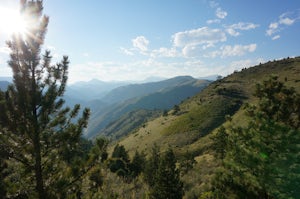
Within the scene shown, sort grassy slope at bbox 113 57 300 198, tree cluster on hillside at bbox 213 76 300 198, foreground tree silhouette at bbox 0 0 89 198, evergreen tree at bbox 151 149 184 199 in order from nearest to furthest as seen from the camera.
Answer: foreground tree silhouette at bbox 0 0 89 198 → tree cluster on hillside at bbox 213 76 300 198 → evergreen tree at bbox 151 149 184 199 → grassy slope at bbox 113 57 300 198

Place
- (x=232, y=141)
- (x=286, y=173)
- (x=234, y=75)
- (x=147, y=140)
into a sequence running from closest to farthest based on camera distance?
(x=286, y=173), (x=232, y=141), (x=147, y=140), (x=234, y=75)

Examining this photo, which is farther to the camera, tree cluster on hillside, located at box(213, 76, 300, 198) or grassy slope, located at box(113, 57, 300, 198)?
grassy slope, located at box(113, 57, 300, 198)

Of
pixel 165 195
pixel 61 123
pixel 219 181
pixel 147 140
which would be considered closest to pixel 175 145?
pixel 147 140

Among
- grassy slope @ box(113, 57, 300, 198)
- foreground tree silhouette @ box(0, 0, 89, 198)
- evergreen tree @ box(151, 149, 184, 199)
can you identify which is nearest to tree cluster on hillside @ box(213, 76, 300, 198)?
foreground tree silhouette @ box(0, 0, 89, 198)

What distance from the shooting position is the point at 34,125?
9602 millimetres

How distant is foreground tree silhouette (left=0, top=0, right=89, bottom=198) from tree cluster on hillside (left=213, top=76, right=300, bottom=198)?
24.6ft

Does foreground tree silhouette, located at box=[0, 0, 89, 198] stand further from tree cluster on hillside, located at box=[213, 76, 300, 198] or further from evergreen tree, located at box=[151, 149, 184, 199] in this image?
evergreen tree, located at box=[151, 149, 184, 199]

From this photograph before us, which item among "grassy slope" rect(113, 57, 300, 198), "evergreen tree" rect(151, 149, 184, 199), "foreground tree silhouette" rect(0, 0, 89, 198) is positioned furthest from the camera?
"grassy slope" rect(113, 57, 300, 198)

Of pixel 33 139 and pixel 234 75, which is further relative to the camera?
pixel 234 75

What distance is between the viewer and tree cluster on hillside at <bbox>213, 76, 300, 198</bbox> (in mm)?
10580

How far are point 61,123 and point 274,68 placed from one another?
114 metres

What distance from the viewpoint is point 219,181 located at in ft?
45.4

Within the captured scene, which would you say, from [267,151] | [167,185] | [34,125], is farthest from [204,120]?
[34,125]

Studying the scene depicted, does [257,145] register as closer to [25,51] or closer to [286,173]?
[286,173]
